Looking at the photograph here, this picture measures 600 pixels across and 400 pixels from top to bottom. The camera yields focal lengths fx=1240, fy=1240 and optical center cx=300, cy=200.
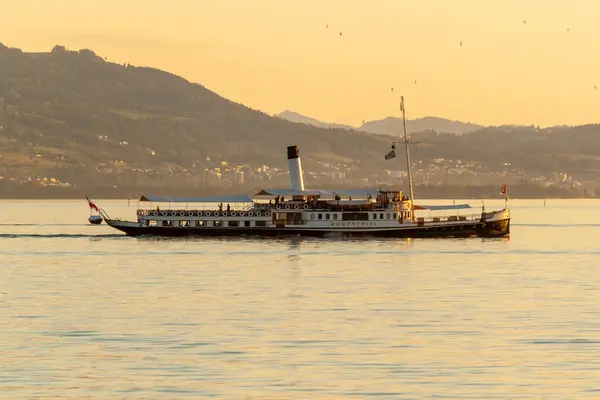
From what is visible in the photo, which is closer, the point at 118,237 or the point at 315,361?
the point at 315,361

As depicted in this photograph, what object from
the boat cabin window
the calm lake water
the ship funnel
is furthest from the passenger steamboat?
the calm lake water

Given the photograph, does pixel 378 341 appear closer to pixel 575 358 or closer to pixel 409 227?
pixel 575 358

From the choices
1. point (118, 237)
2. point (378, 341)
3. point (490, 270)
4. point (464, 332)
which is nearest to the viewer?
point (378, 341)

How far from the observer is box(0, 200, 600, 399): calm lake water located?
42.6 m

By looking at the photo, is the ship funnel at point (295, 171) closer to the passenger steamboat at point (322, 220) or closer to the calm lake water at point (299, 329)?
the passenger steamboat at point (322, 220)

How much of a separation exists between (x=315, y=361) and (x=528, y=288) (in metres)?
41.1

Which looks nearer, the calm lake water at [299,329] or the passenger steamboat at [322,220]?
the calm lake water at [299,329]

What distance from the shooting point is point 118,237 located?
177 meters

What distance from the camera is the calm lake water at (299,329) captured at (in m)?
42.6

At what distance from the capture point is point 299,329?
5844cm

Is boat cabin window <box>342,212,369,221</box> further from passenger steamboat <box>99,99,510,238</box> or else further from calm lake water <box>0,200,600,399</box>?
calm lake water <box>0,200,600,399</box>

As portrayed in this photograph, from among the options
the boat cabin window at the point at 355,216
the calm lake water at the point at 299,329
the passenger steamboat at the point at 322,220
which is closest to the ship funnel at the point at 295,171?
the passenger steamboat at the point at 322,220

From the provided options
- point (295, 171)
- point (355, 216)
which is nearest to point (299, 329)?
point (355, 216)

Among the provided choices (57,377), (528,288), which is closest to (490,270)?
(528,288)
